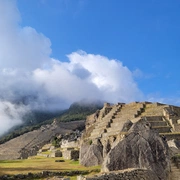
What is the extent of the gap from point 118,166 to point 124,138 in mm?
1478

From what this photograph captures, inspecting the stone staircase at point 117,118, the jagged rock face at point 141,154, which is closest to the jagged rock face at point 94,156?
the jagged rock face at point 141,154

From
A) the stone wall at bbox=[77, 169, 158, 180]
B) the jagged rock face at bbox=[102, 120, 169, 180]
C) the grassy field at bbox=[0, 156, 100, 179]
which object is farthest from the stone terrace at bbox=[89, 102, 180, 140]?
the stone wall at bbox=[77, 169, 158, 180]

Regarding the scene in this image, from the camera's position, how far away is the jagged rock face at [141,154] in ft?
40.5

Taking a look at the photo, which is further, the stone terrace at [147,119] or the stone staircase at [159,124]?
the stone staircase at [159,124]

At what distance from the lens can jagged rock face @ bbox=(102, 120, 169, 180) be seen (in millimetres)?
12344

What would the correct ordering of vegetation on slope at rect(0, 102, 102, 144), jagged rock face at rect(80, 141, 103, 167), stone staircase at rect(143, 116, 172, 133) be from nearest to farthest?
jagged rock face at rect(80, 141, 103, 167)
stone staircase at rect(143, 116, 172, 133)
vegetation on slope at rect(0, 102, 102, 144)

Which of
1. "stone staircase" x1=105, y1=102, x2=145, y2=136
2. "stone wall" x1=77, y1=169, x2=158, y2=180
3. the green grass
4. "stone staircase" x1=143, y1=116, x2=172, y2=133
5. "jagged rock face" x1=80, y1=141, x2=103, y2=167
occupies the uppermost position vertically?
"stone staircase" x1=105, y1=102, x2=145, y2=136

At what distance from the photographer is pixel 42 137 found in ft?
217

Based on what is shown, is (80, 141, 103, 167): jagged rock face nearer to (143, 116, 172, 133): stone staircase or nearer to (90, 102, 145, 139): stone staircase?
(90, 102, 145, 139): stone staircase

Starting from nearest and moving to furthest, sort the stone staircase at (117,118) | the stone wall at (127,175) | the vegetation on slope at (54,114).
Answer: the stone wall at (127,175) → the stone staircase at (117,118) → the vegetation on slope at (54,114)

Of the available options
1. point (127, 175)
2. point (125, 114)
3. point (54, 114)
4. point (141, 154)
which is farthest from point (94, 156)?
point (54, 114)

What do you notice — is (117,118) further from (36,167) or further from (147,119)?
(36,167)

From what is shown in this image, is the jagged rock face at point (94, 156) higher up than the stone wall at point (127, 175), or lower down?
higher up

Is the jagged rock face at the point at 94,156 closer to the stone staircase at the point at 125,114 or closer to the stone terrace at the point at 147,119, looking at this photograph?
the stone terrace at the point at 147,119
